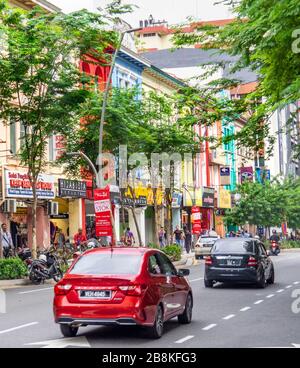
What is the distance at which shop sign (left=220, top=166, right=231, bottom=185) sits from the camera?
71.6 meters

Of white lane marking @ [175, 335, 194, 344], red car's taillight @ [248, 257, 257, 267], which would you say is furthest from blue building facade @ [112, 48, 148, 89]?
white lane marking @ [175, 335, 194, 344]

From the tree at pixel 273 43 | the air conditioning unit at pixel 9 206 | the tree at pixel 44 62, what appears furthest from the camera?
the air conditioning unit at pixel 9 206

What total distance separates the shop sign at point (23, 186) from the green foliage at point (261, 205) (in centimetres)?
3049

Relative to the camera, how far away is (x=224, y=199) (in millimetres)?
73500

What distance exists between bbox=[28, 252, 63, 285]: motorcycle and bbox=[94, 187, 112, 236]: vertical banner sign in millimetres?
2301

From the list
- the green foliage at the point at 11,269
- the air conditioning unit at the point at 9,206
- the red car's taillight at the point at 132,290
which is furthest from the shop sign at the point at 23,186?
the red car's taillight at the point at 132,290

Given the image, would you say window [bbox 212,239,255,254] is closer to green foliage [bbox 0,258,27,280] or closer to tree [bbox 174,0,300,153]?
green foliage [bbox 0,258,27,280]

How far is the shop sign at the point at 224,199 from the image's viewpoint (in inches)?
2844

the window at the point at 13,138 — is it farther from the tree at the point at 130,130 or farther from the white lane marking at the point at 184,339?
the white lane marking at the point at 184,339

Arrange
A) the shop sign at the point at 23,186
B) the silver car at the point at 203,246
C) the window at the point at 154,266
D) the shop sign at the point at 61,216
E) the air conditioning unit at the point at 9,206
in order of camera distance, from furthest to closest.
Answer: the silver car at the point at 203,246, the shop sign at the point at 61,216, the air conditioning unit at the point at 9,206, the shop sign at the point at 23,186, the window at the point at 154,266

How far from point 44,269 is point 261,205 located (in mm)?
42183

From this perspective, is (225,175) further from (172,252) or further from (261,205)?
(172,252)
